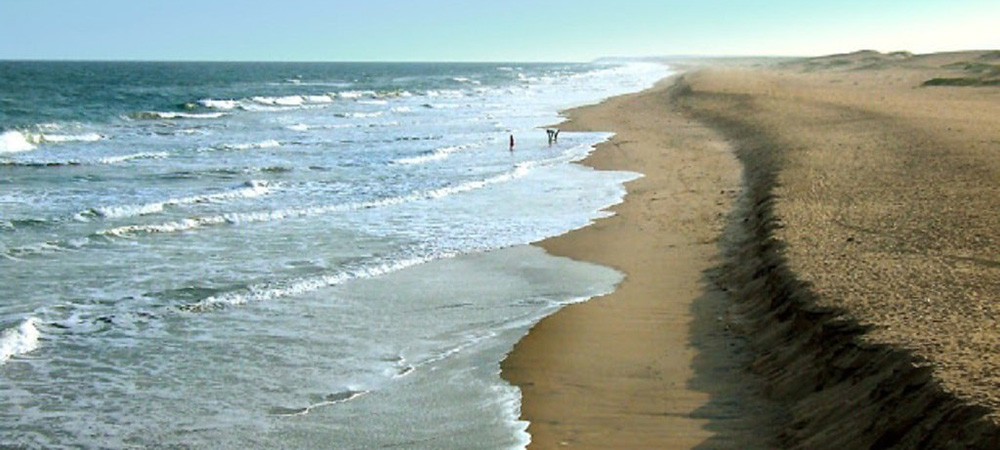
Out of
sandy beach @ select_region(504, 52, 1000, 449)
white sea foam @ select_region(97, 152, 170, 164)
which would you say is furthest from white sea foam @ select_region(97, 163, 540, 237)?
white sea foam @ select_region(97, 152, 170, 164)

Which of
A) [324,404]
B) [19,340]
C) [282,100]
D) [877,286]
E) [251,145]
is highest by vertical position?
[282,100]

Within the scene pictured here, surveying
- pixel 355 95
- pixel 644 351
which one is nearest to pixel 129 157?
pixel 644 351

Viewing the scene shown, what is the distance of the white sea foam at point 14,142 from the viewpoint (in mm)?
32081

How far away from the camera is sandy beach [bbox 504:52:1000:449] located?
21.4 feet

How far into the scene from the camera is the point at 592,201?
18875 mm

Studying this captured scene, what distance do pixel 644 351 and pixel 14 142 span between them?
3091 cm

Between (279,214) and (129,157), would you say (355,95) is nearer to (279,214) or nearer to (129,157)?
(129,157)

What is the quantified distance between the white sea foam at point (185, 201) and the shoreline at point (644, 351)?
26.6ft

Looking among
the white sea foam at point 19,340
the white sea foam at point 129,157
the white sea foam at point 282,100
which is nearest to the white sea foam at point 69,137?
the white sea foam at point 129,157

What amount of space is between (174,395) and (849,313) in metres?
5.86

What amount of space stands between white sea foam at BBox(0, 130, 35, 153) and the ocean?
184 inches

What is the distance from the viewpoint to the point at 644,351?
899cm

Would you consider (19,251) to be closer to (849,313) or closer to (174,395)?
(174,395)

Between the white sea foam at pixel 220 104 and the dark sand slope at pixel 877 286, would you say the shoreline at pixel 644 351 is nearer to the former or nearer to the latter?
the dark sand slope at pixel 877 286
